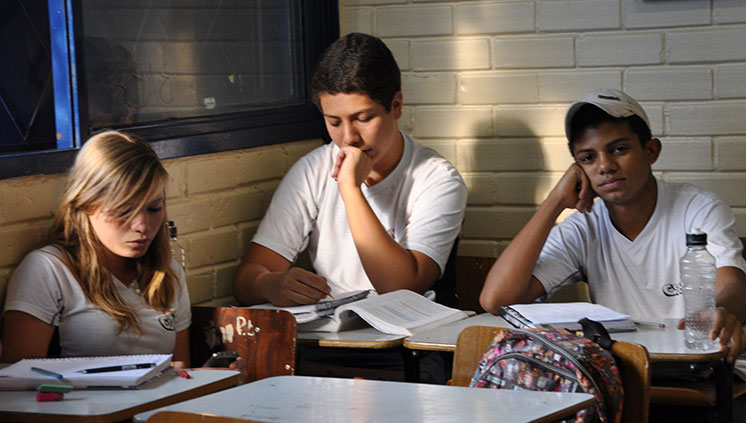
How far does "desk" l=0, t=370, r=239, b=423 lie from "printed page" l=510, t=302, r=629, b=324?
850 millimetres

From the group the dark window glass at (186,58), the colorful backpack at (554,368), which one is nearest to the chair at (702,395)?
the colorful backpack at (554,368)

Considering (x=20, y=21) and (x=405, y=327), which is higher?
(x=20, y=21)

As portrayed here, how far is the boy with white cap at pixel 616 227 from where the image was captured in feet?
9.41

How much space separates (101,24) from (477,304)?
64.5 inches

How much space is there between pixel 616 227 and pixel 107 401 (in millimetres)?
1686

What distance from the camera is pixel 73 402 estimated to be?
1864 millimetres

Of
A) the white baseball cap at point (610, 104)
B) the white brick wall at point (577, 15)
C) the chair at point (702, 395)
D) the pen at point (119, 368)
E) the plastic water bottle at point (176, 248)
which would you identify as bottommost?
the chair at point (702, 395)

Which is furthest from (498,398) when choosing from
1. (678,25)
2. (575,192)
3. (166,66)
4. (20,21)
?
(678,25)

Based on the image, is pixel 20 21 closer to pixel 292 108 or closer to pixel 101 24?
pixel 101 24

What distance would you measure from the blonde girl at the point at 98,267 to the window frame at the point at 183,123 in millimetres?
151

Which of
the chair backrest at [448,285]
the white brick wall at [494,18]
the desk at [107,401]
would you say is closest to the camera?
the desk at [107,401]

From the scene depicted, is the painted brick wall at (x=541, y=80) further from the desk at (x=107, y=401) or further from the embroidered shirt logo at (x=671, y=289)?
the desk at (x=107, y=401)

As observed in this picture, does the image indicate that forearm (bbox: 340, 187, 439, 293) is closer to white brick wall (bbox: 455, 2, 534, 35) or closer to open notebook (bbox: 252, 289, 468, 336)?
open notebook (bbox: 252, 289, 468, 336)

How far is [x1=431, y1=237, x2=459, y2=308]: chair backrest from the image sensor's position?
321cm
